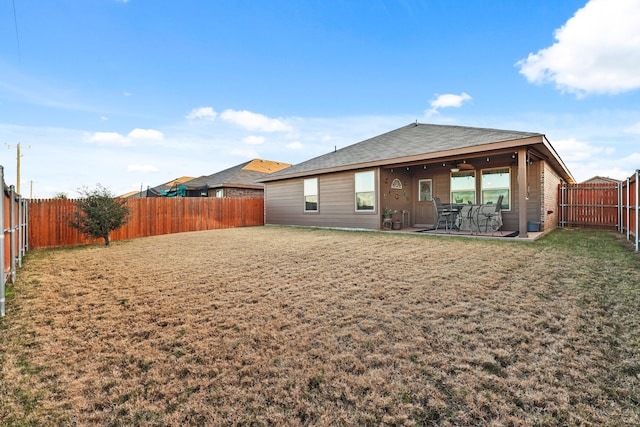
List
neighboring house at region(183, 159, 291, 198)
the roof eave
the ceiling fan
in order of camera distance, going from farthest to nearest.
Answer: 1. neighboring house at region(183, 159, 291, 198)
2. the ceiling fan
3. the roof eave

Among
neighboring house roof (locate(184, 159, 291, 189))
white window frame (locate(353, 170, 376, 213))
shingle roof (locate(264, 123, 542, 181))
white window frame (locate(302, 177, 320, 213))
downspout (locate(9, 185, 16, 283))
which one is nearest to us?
downspout (locate(9, 185, 16, 283))

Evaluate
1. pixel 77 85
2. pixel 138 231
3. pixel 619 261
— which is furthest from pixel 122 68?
pixel 619 261

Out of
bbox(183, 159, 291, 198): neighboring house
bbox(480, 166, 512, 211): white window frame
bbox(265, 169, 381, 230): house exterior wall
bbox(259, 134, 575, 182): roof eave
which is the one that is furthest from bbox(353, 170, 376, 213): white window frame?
bbox(183, 159, 291, 198): neighboring house

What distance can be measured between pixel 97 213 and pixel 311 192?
23.9ft

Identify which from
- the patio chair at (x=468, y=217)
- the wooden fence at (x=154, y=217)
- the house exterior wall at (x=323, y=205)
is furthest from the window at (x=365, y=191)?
the wooden fence at (x=154, y=217)

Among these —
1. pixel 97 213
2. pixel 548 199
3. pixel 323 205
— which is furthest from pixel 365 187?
pixel 97 213

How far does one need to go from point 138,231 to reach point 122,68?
5578 mm

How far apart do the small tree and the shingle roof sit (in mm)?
6568

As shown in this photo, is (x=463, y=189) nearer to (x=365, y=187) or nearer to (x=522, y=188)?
(x=522, y=188)

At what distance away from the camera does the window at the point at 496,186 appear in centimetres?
933

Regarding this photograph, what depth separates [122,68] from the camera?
9.66 metres

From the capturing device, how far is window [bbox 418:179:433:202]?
10930 millimetres

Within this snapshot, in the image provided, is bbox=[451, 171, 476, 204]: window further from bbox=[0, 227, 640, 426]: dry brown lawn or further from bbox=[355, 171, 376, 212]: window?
bbox=[0, 227, 640, 426]: dry brown lawn

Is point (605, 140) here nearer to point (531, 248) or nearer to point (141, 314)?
point (531, 248)
